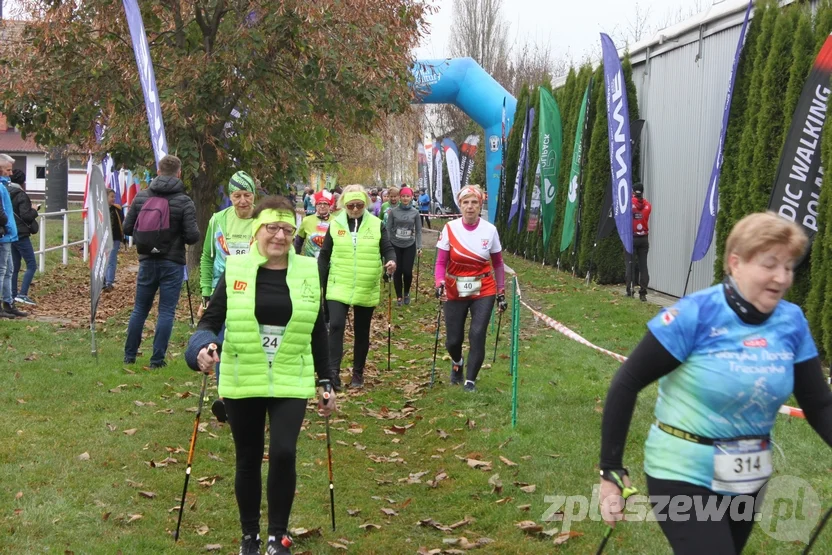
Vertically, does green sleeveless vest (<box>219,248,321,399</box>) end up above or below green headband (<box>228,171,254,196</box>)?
below

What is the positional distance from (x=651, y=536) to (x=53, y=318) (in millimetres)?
10789

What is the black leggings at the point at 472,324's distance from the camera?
9.24 meters

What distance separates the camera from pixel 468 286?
9.24 meters

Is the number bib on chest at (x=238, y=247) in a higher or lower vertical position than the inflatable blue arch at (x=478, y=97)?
lower

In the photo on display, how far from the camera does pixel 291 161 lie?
19.2m

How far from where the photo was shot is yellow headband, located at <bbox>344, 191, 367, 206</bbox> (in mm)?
9984

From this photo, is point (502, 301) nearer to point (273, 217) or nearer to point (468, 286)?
point (468, 286)

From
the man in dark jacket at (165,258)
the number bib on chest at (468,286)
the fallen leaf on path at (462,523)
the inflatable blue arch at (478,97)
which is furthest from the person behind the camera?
the inflatable blue arch at (478,97)

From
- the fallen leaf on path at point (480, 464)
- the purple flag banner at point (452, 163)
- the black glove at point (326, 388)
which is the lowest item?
the fallen leaf on path at point (480, 464)

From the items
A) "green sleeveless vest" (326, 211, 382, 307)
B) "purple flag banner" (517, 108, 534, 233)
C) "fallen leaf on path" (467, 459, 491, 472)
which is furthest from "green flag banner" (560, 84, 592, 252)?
"fallen leaf on path" (467, 459, 491, 472)

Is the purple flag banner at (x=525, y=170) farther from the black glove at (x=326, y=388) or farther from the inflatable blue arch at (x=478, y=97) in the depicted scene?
the black glove at (x=326, y=388)

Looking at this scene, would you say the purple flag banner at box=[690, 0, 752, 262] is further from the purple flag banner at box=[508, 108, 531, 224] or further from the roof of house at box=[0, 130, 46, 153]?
the roof of house at box=[0, 130, 46, 153]

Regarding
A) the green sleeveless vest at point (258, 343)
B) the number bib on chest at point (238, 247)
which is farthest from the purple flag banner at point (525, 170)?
the green sleeveless vest at point (258, 343)

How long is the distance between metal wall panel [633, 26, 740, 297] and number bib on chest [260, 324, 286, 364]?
12.6 metres
